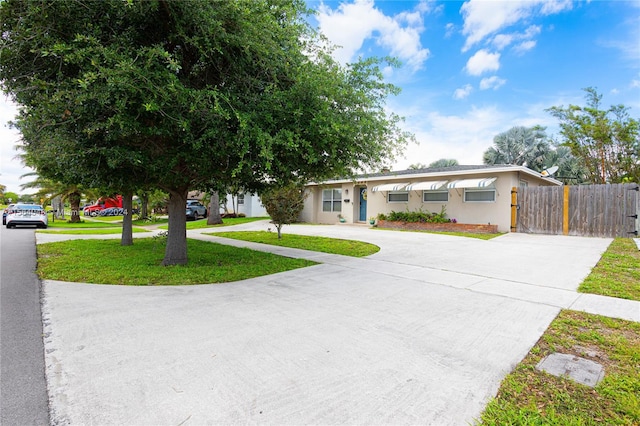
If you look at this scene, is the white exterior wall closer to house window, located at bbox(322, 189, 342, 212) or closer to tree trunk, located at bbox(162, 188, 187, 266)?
house window, located at bbox(322, 189, 342, 212)

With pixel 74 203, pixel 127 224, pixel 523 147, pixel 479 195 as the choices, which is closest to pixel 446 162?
pixel 523 147

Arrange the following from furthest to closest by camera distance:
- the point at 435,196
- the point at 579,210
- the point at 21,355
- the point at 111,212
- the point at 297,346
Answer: the point at 111,212 → the point at 435,196 → the point at 579,210 → the point at 297,346 → the point at 21,355

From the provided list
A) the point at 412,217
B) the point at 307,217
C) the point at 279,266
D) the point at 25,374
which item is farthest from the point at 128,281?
the point at 307,217

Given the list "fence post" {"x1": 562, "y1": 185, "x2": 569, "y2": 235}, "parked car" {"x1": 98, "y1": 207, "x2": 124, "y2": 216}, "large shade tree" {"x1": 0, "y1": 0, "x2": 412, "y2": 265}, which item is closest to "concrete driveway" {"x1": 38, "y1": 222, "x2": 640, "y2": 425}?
"large shade tree" {"x1": 0, "y1": 0, "x2": 412, "y2": 265}

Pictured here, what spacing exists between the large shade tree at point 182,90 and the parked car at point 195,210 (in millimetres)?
20756

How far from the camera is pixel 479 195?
1583 centimetres

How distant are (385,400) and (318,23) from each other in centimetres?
796

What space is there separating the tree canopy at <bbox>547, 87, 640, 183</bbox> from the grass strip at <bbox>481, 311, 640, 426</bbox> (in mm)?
21780

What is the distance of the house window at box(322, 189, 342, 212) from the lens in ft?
72.7

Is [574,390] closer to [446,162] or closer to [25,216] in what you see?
[25,216]

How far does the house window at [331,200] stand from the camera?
872 inches

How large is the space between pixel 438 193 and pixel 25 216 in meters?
23.2

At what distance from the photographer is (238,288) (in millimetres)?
5504

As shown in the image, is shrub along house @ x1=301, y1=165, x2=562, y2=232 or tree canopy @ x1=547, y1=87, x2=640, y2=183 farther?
tree canopy @ x1=547, y1=87, x2=640, y2=183
